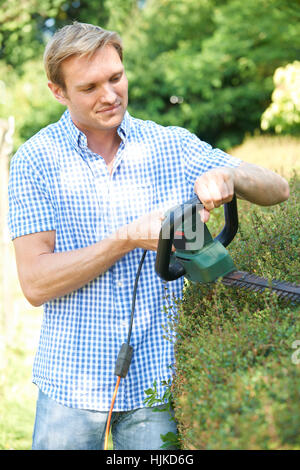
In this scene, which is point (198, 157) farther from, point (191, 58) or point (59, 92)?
point (191, 58)

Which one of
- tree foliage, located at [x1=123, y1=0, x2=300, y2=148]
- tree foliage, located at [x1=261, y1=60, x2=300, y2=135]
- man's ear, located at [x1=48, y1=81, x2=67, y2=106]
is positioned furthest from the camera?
tree foliage, located at [x1=123, y1=0, x2=300, y2=148]

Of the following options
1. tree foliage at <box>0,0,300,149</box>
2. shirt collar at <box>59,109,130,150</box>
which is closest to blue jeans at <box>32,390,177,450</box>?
shirt collar at <box>59,109,130,150</box>

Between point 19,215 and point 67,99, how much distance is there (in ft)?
1.76

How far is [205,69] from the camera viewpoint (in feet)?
46.3

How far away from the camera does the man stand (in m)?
2.03

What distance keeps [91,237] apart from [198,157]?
548mm

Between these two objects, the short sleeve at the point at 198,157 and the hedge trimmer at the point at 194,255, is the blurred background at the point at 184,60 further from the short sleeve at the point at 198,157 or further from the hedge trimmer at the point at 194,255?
the hedge trimmer at the point at 194,255

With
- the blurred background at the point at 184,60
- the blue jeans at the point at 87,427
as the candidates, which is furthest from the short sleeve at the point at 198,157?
the blurred background at the point at 184,60

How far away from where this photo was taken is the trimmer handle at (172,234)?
1.73 meters

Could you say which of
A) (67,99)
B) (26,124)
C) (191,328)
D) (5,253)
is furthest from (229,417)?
(26,124)

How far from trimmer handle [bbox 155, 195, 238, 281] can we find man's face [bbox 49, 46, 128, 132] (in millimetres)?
543

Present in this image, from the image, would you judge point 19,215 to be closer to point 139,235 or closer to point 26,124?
point 139,235

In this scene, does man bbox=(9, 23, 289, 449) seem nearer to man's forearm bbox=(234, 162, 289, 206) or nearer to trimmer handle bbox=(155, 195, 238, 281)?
man's forearm bbox=(234, 162, 289, 206)

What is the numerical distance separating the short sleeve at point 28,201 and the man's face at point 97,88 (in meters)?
0.30
